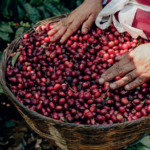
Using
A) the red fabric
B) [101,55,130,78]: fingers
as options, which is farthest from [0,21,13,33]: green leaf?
the red fabric

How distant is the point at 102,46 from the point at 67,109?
98 centimetres

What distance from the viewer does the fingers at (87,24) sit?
251 centimetres

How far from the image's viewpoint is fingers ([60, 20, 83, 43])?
250 centimetres

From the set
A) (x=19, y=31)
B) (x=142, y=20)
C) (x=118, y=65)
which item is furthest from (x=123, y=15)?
(x=19, y=31)

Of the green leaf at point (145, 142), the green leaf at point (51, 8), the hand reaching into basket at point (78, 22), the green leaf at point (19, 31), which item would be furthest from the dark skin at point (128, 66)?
the green leaf at point (51, 8)

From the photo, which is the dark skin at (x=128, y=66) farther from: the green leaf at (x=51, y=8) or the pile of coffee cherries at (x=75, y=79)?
the green leaf at (x=51, y=8)

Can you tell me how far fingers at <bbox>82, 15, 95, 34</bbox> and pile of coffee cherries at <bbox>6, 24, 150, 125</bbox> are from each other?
0.22ft

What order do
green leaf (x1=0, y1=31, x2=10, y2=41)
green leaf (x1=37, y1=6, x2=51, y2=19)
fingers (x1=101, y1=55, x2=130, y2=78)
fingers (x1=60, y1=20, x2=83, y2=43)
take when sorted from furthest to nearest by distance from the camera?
green leaf (x1=37, y1=6, x2=51, y2=19) → green leaf (x1=0, y1=31, x2=10, y2=41) → fingers (x1=60, y1=20, x2=83, y2=43) → fingers (x1=101, y1=55, x2=130, y2=78)

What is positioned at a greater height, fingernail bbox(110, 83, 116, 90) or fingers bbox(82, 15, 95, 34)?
fingers bbox(82, 15, 95, 34)

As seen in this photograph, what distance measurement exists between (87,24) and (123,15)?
469 millimetres

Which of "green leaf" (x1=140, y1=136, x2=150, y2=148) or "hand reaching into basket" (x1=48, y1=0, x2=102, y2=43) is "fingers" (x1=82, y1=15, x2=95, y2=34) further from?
"green leaf" (x1=140, y1=136, x2=150, y2=148)

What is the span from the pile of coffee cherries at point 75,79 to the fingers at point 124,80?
6 cm

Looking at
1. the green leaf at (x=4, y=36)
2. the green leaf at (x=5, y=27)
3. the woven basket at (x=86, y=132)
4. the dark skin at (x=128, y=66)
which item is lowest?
the woven basket at (x=86, y=132)

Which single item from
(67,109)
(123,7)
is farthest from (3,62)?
(123,7)
